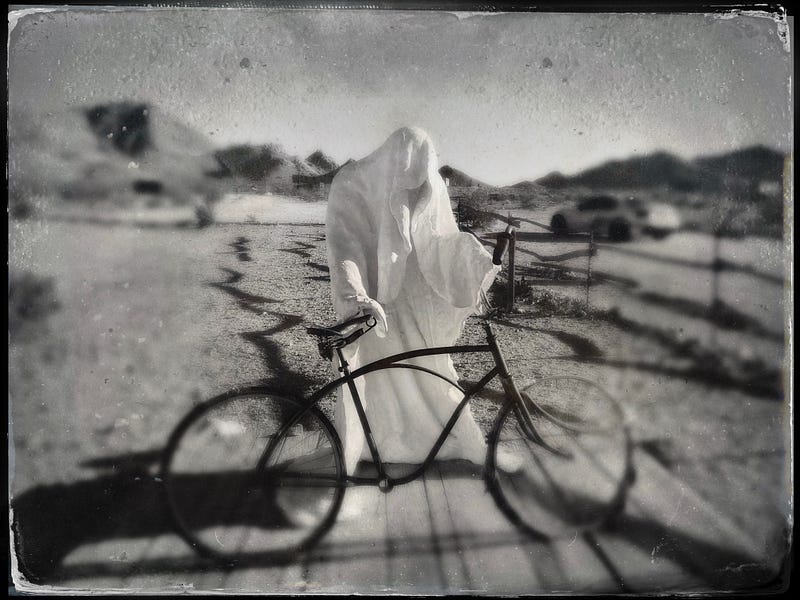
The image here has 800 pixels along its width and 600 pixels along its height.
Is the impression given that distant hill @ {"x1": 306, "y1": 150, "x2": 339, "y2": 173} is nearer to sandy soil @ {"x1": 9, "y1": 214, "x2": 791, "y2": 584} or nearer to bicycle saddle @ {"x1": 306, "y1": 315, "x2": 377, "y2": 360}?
sandy soil @ {"x1": 9, "y1": 214, "x2": 791, "y2": 584}

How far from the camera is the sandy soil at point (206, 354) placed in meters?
1.94

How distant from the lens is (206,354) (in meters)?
1.96

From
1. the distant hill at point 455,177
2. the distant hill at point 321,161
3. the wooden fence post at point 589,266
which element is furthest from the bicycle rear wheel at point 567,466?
the distant hill at point 321,161

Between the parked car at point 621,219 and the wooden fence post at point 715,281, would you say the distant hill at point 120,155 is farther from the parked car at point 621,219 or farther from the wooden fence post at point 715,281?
the wooden fence post at point 715,281

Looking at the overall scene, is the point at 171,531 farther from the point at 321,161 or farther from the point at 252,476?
the point at 321,161

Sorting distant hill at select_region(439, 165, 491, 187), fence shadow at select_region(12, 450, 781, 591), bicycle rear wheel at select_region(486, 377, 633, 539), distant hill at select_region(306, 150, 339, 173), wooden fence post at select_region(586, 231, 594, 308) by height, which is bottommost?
fence shadow at select_region(12, 450, 781, 591)

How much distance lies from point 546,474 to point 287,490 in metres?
0.86

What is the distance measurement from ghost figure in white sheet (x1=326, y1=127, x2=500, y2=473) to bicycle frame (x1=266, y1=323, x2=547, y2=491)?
36 mm

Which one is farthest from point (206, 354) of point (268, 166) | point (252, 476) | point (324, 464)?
point (268, 166)

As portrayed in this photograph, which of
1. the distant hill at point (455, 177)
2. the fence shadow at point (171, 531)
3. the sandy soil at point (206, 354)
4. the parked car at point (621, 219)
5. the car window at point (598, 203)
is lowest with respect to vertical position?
the fence shadow at point (171, 531)

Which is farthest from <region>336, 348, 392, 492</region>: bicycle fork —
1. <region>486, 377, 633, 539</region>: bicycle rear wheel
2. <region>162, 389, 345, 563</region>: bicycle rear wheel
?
<region>486, 377, 633, 539</region>: bicycle rear wheel

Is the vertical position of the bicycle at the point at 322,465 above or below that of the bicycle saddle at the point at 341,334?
below

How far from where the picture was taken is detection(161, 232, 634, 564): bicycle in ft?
6.46

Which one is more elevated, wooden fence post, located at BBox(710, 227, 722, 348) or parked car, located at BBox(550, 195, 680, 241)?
parked car, located at BBox(550, 195, 680, 241)
